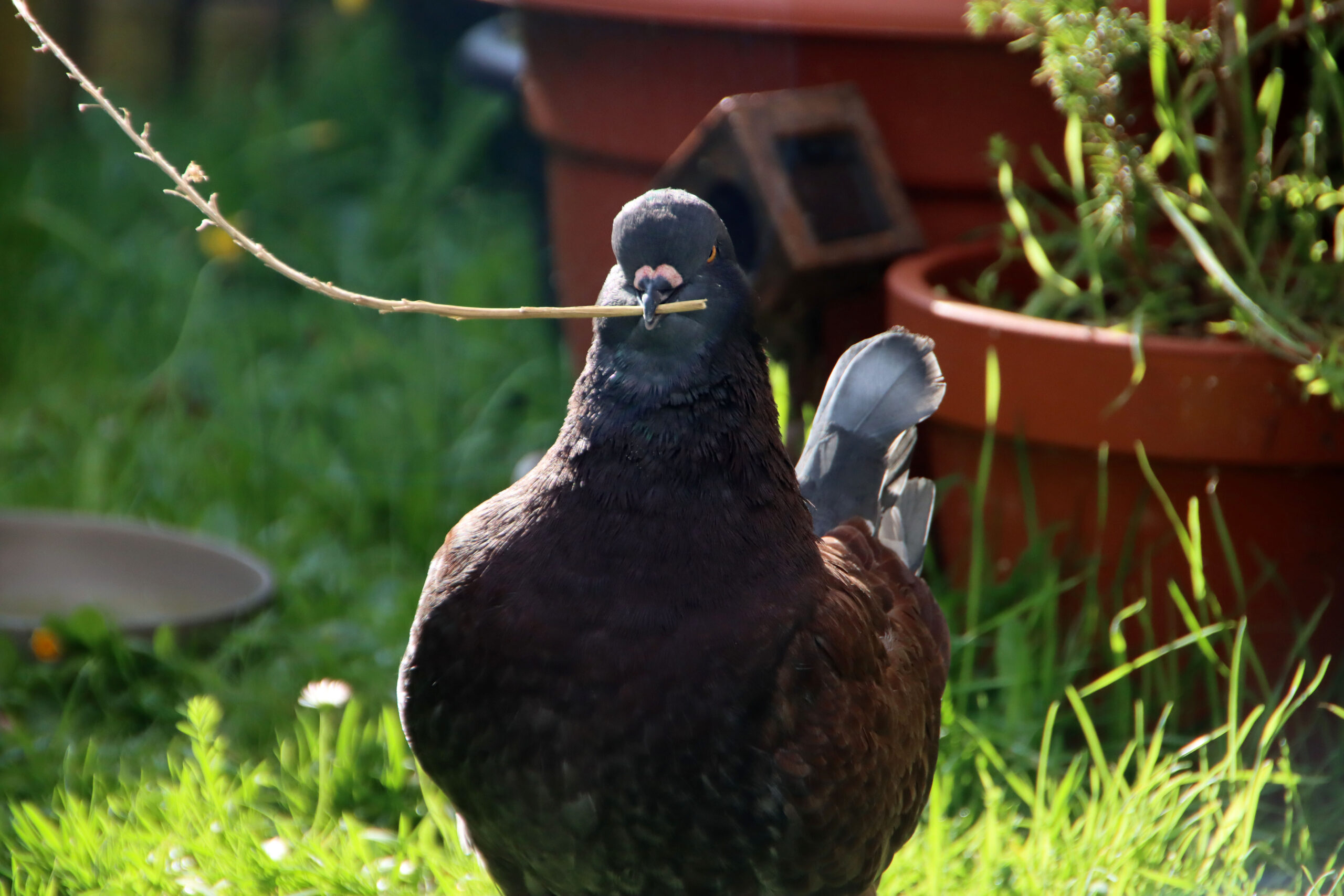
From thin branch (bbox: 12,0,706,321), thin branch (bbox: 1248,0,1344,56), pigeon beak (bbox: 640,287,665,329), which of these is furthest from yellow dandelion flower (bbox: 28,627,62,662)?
thin branch (bbox: 1248,0,1344,56)

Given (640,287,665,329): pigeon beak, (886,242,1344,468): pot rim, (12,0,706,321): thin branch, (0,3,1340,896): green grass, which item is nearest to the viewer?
(12,0,706,321): thin branch

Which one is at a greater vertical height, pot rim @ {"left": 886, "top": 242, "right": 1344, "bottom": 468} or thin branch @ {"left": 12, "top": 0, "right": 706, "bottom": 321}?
thin branch @ {"left": 12, "top": 0, "right": 706, "bottom": 321}

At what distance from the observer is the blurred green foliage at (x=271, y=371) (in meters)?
2.78

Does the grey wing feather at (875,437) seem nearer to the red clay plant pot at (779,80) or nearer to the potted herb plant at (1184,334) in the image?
the potted herb plant at (1184,334)

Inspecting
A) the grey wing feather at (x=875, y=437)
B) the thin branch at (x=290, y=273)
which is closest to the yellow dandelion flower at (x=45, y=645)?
the thin branch at (x=290, y=273)

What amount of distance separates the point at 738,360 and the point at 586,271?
1.77m

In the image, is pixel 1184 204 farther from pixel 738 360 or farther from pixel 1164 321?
pixel 738 360

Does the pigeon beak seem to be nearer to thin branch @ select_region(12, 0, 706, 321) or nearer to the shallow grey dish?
thin branch @ select_region(12, 0, 706, 321)

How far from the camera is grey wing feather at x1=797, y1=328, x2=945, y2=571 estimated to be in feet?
7.30

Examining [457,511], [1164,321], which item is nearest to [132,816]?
[457,511]

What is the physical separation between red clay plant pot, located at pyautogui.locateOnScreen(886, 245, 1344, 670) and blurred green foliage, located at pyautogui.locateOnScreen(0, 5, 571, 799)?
1.30m

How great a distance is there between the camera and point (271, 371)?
396 cm

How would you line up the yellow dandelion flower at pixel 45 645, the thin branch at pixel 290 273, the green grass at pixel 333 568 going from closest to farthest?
the thin branch at pixel 290 273, the green grass at pixel 333 568, the yellow dandelion flower at pixel 45 645

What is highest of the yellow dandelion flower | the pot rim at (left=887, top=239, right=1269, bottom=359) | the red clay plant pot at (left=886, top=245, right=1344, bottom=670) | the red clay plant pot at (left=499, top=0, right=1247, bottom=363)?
the red clay plant pot at (left=499, top=0, right=1247, bottom=363)
